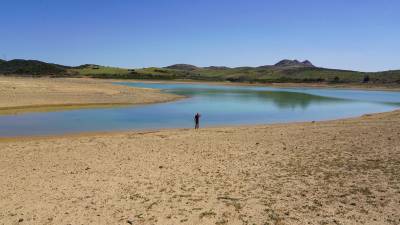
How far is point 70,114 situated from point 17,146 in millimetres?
15487

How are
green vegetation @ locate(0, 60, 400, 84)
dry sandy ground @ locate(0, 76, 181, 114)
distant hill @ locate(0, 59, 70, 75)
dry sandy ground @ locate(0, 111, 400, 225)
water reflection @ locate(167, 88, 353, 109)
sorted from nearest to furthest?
dry sandy ground @ locate(0, 111, 400, 225) < dry sandy ground @ locate(0, 76, 181, 114) < water reflection @ locate(167, 88, 353, 109) < green vegetation @ locate(0, 60, 400, 84) < distant hill @ locate(0, 59, 70, 75)

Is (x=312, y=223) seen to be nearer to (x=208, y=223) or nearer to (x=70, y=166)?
(x=208, y=223)

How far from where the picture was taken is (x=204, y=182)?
1091 cm

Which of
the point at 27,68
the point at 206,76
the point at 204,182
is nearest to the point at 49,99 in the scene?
the point at 204,182

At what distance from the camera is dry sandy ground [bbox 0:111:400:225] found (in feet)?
27.3

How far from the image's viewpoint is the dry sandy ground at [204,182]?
832cm

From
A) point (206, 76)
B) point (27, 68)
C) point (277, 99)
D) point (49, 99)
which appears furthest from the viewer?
point (206, 76)

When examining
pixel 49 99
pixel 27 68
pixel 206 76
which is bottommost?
pixel 206 76

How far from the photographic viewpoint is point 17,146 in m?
17.0

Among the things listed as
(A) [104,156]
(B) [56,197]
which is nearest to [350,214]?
(B) [56,197]

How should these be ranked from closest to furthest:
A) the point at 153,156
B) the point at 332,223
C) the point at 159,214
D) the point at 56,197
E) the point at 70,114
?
the point at 332,223 → the point at 159,214 → the point at 56,197 → the point at 153,156 → the point at 70,114

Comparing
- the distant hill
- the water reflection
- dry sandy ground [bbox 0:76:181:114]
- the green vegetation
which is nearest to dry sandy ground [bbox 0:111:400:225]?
dry sandy ground [bbox 0:76:181:114]

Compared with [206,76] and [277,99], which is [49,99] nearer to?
[277,99]

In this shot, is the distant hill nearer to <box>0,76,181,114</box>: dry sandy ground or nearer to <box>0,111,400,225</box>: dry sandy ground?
<box>0,76,181,114</box>: dry sandy ground
